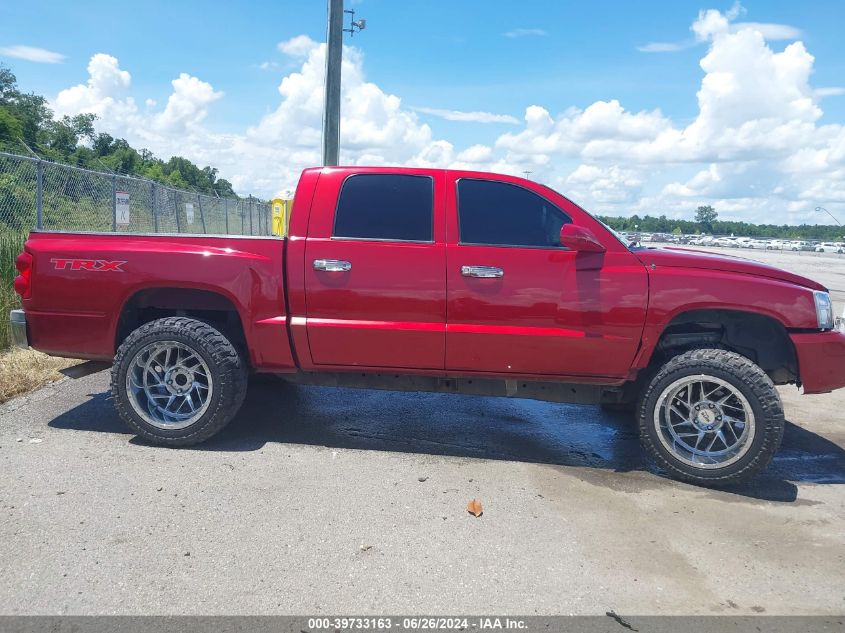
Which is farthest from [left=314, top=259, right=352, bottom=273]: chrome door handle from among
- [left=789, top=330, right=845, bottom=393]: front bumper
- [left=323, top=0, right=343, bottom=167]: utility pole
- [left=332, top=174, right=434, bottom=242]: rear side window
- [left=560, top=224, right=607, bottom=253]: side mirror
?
[left=323, top=0, right=343, bottom=167]: utility pole

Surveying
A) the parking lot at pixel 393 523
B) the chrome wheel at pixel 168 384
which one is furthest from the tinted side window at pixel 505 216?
the chrome wheel at pixel 168 384

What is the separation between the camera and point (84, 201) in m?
10.3


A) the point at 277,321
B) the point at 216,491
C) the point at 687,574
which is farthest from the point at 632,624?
the point at 277,321

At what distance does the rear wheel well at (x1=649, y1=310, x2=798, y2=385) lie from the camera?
4.43m

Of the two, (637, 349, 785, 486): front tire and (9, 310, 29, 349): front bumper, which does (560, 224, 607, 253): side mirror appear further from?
(9, 310, 29, 349): front bumper

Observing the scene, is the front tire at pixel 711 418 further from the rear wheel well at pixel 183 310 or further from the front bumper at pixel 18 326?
the front bumper at pixel 18 326

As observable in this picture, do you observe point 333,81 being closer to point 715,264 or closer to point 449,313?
point 449,313

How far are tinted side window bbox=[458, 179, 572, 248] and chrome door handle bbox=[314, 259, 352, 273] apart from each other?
0.80 metres

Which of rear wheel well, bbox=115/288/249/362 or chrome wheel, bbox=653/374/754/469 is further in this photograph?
rear wheel well, bbox=115/288/249/362

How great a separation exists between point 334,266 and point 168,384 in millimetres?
1472

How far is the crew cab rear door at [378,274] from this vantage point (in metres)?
4.37

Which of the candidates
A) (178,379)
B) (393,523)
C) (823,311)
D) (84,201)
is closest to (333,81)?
(84,201)

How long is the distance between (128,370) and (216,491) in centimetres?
123

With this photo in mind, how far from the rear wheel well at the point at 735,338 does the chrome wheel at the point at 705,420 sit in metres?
0.30
